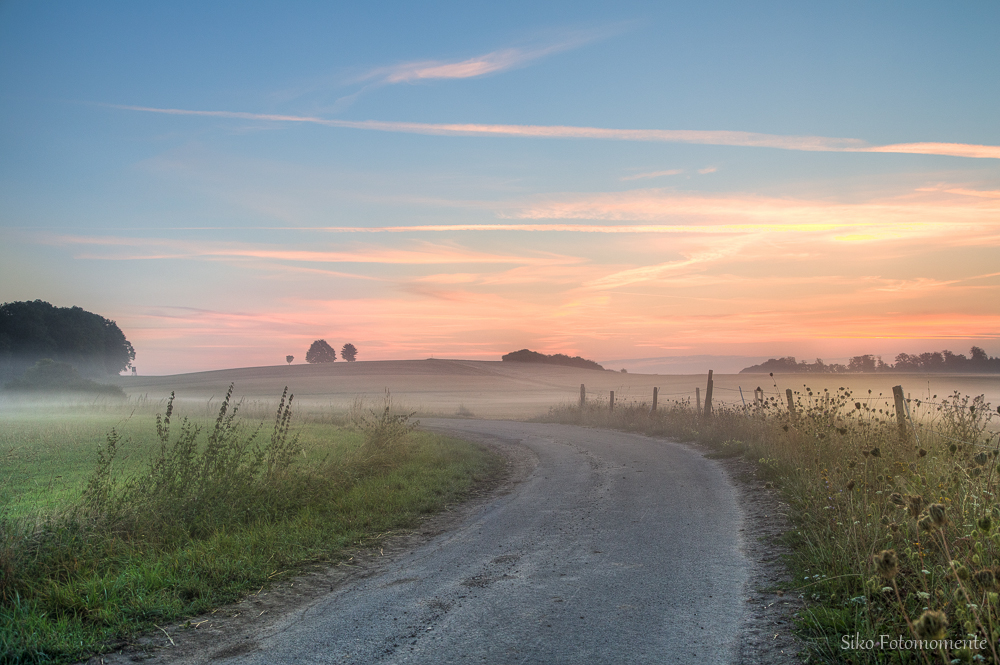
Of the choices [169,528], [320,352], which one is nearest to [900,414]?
[169,528]

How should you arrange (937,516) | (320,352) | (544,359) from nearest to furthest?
(937,516) → (544,359) → (320,352)

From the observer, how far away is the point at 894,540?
5.63 m

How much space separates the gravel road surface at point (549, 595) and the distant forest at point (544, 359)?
336 feet

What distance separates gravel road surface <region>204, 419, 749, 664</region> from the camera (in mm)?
→ 4539

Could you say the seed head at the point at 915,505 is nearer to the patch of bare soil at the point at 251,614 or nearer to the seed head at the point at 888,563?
the seed head at the point at 888,563

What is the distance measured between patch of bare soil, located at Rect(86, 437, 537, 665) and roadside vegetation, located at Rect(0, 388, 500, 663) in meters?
0.18

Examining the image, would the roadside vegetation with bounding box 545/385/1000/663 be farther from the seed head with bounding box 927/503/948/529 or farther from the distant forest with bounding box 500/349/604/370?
the distant forest with bounding box 500/349/604/370

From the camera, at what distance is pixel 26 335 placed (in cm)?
6359

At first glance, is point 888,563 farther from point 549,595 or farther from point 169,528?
point 169,528

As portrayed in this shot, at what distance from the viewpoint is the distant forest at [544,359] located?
369 feet

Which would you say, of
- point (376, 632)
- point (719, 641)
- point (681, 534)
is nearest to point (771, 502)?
point (681, 534)

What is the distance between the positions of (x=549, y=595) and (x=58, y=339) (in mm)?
80971

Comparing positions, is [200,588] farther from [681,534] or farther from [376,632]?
[681,534]

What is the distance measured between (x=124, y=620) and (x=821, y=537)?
6.98 metres
